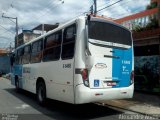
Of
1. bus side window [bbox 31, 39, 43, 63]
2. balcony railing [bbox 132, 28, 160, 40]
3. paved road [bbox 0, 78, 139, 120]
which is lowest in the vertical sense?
paved road [bbox 0, 78, 139, 120]

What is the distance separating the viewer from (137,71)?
1536 centimetres

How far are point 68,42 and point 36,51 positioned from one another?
3839mm

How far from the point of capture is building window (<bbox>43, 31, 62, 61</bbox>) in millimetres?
9461

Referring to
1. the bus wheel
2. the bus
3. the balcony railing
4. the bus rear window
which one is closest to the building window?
the bus

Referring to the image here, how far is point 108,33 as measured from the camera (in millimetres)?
8883

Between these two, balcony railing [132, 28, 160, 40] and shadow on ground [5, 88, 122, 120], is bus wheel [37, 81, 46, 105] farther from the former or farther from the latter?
balcony railing [132, 28, 160, 40]

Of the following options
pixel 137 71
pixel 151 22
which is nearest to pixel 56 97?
pixel 137 71

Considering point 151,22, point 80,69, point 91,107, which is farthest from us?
point 151,22

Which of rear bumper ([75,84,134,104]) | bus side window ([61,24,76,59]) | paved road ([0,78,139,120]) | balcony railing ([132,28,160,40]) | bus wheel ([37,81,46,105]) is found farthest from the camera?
balcony railing ([132,28,160,40])

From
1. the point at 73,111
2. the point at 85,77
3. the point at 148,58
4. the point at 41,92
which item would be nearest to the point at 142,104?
the point at 73,111

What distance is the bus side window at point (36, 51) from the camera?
11.5 metres

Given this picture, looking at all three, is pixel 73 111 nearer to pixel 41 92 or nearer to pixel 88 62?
pixel 41 92

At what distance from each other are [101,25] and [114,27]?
0.62 meters

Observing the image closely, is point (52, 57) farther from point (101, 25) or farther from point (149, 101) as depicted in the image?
point (149, 101)
